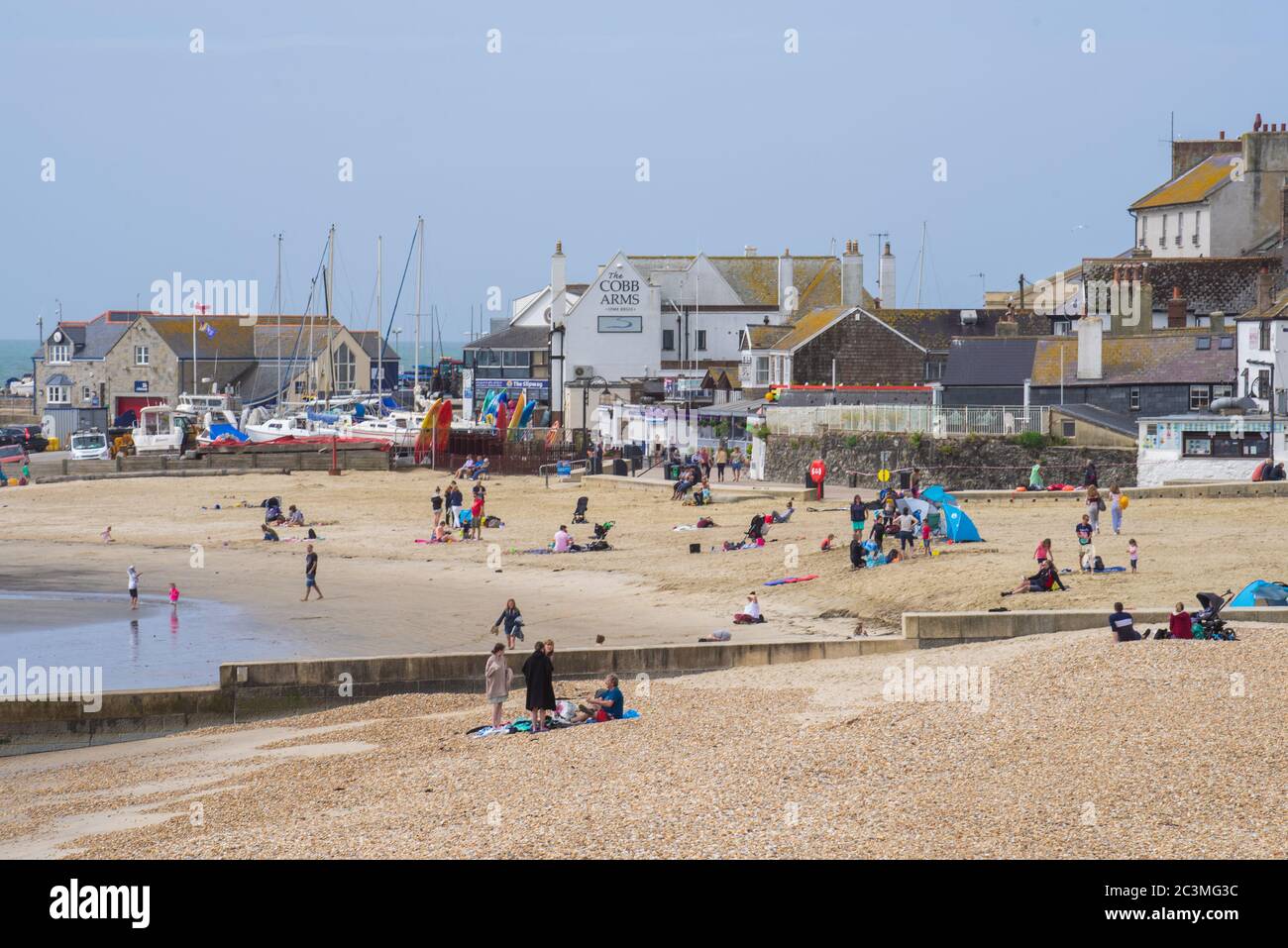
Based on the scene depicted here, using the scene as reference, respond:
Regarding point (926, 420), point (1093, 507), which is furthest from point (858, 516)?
point (926, 420)

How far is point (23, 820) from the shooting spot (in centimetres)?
1716

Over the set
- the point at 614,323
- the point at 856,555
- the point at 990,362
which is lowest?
the point at 856,555

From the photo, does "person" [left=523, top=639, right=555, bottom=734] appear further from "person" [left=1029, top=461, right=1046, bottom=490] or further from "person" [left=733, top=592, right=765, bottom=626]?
"person" [left=1029, top=461, right=1046, bottom=490]

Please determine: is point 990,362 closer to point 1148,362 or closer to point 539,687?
point 1148,362

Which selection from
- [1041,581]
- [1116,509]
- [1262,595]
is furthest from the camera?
[1116,509]

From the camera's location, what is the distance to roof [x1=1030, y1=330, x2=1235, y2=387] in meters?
46.3

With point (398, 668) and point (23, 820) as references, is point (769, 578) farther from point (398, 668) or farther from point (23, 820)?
point (23, 820)

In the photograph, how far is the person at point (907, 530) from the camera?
29594 mm

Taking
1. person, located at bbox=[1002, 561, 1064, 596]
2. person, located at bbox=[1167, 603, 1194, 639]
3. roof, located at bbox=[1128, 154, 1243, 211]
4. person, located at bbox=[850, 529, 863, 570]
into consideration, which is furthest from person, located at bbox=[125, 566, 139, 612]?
roof, located at bbox=[1128, 154, 1243, 211]

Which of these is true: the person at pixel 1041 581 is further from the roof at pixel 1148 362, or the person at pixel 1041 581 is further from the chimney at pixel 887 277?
the chimney at pixel 887 277

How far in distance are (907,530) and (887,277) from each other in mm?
50635

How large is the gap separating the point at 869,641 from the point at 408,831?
949cm

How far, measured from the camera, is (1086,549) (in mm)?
27547
